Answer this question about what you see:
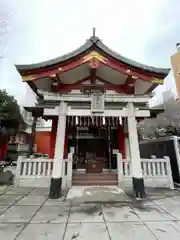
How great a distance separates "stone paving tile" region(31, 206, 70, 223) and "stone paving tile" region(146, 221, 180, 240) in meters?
1.76

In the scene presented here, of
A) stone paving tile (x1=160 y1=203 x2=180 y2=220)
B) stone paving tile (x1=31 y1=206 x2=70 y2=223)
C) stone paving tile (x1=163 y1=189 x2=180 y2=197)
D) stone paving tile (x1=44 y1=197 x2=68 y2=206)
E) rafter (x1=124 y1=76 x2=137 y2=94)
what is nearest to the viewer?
stone paving tile (x1=31 y1=206 x2=70 y2=223)

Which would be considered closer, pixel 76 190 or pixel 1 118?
pixel 76 190

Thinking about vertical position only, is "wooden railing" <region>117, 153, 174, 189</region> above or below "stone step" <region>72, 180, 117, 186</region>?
above

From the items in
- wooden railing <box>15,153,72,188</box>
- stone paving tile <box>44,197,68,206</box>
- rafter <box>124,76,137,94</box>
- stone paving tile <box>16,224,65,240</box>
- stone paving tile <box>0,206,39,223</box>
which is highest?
rafter <box>124,76,137,94</box>

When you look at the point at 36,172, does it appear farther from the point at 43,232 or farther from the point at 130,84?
the point at 130,84

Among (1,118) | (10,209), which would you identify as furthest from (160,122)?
(10,209)

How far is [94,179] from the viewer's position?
684cm

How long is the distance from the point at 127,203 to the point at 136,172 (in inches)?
44.2

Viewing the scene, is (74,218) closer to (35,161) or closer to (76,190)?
(76,190)

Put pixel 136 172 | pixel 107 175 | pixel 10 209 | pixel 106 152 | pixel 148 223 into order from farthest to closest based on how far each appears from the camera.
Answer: pixel 106 152 < pixel 107 175 < pixel 136 172 < pixel 10 209 < pixel 148 223

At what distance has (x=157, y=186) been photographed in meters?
6.52

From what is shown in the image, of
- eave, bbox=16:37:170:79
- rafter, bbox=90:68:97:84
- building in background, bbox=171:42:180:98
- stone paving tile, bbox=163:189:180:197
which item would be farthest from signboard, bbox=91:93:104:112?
building in background, bbox=171:42:180:98

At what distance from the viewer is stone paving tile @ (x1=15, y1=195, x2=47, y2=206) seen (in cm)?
448

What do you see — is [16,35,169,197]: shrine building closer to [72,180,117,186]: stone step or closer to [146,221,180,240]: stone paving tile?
[72,180,117,186]: stone step
